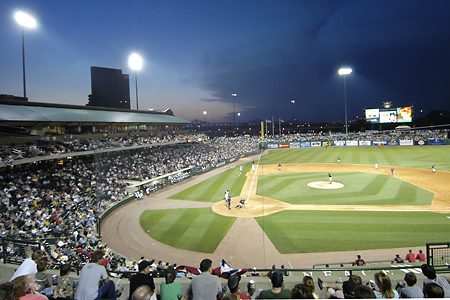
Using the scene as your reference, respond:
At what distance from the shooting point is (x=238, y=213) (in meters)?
19.6

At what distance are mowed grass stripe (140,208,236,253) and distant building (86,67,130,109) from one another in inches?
2423

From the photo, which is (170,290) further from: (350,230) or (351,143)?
(351,143)

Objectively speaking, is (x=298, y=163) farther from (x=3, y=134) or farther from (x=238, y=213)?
(x=3, y=134)

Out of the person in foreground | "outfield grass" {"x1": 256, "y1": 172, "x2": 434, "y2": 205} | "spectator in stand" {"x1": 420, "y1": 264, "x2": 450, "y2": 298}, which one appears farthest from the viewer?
"outfield grass" {"x1": 256, "y1": 172, "x2": 434, "y2": 205}

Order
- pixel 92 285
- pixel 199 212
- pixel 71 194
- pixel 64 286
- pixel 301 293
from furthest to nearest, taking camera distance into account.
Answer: pixel 199 212 < pixel 71 194 < pixel 64 286 < pixel 92 285 < pixel 301 293

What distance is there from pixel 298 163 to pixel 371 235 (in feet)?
97.4

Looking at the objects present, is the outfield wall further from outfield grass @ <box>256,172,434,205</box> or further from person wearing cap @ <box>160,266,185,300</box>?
person wearing cap @ <box>160,266,185,300</box>

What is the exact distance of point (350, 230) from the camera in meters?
15.3

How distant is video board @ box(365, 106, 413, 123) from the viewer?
62.4m

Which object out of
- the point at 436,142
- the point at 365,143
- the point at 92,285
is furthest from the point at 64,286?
the point at 436,142

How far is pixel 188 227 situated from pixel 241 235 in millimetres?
3956

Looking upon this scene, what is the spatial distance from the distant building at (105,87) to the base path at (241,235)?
54.2 m

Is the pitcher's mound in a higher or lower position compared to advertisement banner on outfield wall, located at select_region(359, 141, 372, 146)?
lower

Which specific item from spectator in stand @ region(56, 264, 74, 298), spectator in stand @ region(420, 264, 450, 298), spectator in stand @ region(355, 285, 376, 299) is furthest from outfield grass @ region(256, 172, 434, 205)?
spectator in stand @ region(56, 264, 74, 298)
